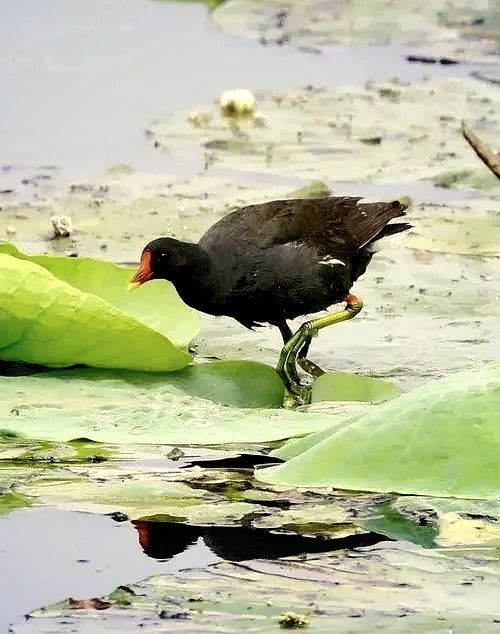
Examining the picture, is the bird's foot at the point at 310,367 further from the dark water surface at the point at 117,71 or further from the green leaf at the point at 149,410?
the dark water surface at the point at 117,71

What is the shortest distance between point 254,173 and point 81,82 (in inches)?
113

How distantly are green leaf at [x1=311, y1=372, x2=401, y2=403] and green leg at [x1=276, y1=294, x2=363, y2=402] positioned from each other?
0.16 feet

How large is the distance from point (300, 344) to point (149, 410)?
3.30 feet

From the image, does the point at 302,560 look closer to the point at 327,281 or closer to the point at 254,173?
the point at 327,281

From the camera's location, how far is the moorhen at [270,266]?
4645mm

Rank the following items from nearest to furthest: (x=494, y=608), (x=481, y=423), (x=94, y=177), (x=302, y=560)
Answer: (x=494, y=608), (x=302, y=560), (x=481, y=423), (x=94, y=177)

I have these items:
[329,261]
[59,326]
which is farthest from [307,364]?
[59,326]

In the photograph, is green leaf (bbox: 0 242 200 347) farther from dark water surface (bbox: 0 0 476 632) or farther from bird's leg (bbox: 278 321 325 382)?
dark water surface (bbox: 0 0 476 632)

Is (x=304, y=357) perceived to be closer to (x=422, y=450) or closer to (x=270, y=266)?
(x=270, y=266)

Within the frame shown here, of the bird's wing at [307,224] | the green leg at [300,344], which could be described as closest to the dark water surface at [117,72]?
the bird's wing at [307,224]

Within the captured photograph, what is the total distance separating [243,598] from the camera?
2447 millimetres

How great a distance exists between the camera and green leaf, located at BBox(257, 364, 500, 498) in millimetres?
2834

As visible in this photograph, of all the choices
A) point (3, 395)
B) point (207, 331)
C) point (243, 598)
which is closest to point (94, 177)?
point (207, 331)

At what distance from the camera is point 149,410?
351 centimetres
